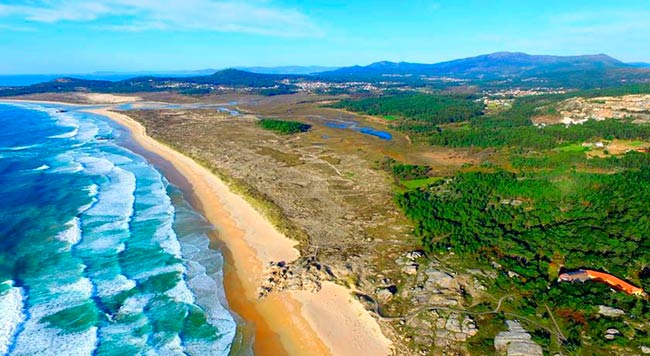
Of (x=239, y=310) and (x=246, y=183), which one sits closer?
(x=239, y=310)

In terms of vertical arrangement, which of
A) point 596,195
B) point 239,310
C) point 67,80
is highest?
point 67,80

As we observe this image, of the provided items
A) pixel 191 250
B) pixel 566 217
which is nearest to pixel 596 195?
pixel 566 217

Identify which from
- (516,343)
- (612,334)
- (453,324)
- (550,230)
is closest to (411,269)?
(453,324)

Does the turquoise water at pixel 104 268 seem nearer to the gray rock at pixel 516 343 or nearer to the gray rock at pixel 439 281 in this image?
the gray rock at pixel 439 281

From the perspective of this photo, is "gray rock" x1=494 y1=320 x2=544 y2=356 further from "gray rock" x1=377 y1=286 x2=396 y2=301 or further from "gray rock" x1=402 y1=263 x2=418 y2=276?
"gray rock" x1=402 y1=263 x2=418 y2=276

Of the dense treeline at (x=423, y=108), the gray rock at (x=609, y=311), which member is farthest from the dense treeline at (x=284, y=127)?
the gray rock at (x=609, y=311)

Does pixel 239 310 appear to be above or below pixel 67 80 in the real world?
below

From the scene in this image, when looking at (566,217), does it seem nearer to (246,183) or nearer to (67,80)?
(246,183)
